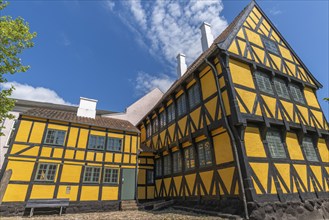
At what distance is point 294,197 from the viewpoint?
831cm

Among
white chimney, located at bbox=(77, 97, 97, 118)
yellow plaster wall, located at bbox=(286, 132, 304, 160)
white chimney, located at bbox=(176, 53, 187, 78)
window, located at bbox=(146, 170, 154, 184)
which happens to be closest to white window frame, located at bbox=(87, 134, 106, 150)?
white chimney, located at bbox=(77, 97, 97, 118)

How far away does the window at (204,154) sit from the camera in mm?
9791

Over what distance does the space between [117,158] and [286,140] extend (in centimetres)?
1123

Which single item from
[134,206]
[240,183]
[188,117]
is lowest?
[134,206]

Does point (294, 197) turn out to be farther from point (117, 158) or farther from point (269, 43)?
point (117, 158)

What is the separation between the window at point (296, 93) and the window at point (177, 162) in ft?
27.4

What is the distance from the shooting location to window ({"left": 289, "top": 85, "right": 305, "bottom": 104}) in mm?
11922

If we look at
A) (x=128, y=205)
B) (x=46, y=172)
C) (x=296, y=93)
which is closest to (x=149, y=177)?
(x=128, y=205)

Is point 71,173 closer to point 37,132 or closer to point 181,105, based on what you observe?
point 37,132

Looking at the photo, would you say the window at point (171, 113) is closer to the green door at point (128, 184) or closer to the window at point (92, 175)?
the green door at point (128, 184)

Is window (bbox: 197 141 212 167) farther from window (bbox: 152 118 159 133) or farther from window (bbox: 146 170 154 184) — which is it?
window (bbox: 146 170 154 184)

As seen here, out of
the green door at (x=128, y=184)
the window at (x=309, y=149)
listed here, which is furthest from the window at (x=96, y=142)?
the window at (x=309, y=149)

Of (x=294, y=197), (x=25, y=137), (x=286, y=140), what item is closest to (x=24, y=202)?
(x=25, y=137)

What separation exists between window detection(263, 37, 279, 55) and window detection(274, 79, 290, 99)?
7.90ft
